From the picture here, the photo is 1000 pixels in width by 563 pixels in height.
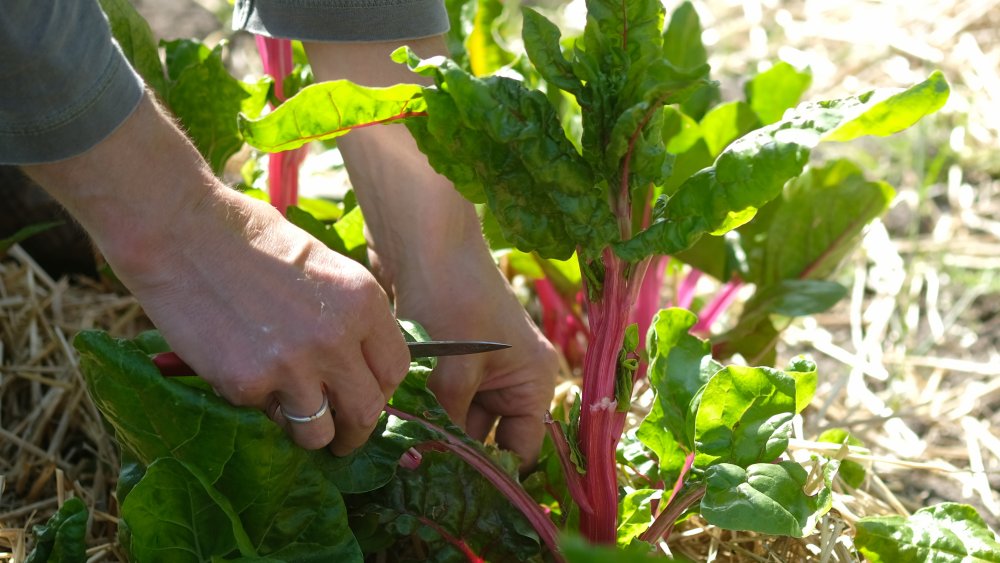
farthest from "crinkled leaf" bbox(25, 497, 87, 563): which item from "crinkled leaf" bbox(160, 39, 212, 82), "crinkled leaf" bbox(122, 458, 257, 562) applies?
"crinkled leaf" bbox(160, 39, 212, 82)

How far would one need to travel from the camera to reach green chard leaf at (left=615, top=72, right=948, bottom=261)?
0.90m

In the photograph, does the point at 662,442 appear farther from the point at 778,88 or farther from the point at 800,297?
the point at 778,88

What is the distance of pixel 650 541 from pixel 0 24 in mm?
844

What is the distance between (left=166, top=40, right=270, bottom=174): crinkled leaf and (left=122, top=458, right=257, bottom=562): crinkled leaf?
0.68m

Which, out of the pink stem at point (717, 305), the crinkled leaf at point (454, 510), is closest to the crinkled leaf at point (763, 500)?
the crinkled leaf at point (454, 510)

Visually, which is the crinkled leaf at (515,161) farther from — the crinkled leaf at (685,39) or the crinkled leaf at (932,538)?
the crinkled leaf at (685,39)

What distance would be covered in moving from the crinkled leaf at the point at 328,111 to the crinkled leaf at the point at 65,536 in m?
0.44

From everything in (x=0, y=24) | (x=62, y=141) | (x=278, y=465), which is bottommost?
(x=278, y=465)

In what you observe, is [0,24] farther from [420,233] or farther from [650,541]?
[650,541]

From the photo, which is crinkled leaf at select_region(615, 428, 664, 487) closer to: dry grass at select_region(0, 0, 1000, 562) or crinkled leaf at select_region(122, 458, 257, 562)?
dry grass at select_region(0, 0, 1000, 562)

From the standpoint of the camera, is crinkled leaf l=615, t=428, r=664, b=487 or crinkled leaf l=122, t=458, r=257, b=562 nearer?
crinkled leaf l=122, t=458, r=257, b=562

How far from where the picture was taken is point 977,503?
72.1 inches

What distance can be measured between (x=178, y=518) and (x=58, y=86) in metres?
0.43

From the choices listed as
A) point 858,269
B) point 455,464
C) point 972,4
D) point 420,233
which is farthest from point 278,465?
point 972,4
